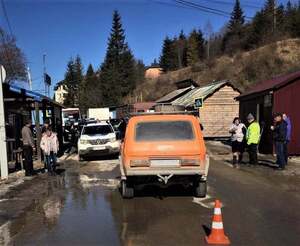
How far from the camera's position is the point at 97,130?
73.9 feet

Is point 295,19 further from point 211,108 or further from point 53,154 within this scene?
point 53,154

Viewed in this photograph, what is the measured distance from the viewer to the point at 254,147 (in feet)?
55.5

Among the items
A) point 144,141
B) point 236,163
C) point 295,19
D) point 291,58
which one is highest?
point 295,19

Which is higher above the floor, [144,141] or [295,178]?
[144,141]

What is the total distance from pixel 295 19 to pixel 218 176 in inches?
3312

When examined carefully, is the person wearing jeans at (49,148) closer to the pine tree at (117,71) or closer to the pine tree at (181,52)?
the pine tree at (117,71)

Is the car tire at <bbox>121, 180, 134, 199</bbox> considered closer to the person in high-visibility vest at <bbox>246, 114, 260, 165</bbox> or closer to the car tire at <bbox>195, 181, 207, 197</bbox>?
the car tire at <bbox>195, 181, 207, 197</bbox>

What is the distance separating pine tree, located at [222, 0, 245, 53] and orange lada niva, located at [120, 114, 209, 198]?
9188cm

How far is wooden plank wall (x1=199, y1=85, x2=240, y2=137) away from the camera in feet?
137

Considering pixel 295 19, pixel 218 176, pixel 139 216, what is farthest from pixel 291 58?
pixel 139 216

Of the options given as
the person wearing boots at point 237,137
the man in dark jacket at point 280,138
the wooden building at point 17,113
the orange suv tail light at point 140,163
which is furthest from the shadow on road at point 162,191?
the wooden building at point 17,113

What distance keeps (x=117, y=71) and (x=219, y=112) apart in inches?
2419

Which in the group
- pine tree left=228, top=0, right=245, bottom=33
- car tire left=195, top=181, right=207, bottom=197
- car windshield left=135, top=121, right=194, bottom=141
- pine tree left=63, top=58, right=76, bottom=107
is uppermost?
pine tree left=228, top=0, right=245, bottom=33

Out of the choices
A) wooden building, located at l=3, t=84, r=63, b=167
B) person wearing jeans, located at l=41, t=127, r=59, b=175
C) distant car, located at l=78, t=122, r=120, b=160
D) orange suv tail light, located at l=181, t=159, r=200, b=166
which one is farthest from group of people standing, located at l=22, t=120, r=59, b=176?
orange suv tail light, located at l=181, t=159, r=200, b=166
